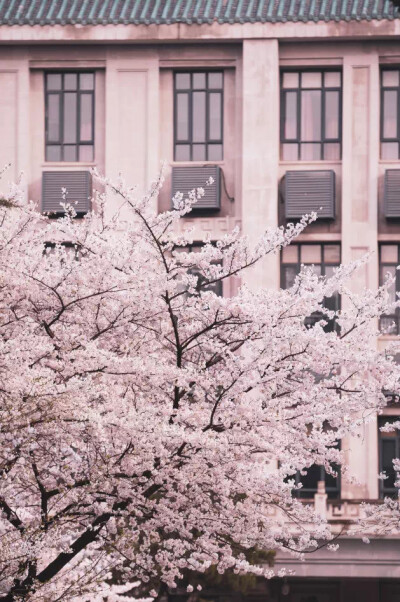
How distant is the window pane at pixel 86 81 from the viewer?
47.1m

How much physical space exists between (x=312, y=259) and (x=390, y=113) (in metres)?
4.54

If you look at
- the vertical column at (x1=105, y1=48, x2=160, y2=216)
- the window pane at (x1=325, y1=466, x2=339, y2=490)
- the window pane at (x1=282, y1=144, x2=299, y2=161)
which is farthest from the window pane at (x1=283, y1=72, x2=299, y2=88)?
the window pane at (x1=325, y1=466, x2=339, y2=490)

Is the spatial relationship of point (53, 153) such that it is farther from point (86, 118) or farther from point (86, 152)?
point (86, 118)

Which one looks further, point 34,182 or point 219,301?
point 34,182

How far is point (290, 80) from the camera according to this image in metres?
46.6

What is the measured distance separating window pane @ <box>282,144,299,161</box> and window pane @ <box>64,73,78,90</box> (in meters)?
6.05

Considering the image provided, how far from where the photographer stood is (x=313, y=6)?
149 ft

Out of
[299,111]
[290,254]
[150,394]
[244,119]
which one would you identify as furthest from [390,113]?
[150,394]

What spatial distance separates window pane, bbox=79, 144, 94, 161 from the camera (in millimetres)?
47031

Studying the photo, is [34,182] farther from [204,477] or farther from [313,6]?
[204,477]

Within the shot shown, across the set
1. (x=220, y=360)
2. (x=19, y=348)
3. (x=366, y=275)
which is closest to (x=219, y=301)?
(x=220, y=360)

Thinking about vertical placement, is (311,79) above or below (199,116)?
above

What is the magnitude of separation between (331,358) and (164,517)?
9.08 feet

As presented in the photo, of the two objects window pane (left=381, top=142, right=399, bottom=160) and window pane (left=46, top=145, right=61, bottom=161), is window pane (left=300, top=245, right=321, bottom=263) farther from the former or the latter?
window pane (left=46, top=145, right=61, bottom=161)
